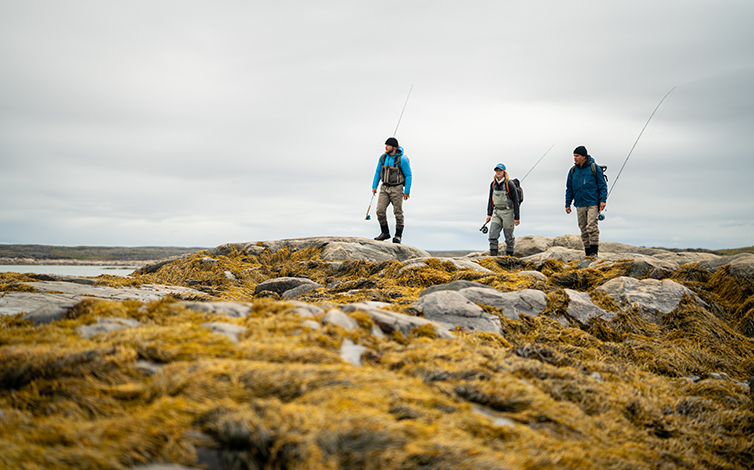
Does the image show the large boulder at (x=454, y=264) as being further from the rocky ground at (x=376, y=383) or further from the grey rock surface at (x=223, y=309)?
the grey rock surface at (x=223, y=309)

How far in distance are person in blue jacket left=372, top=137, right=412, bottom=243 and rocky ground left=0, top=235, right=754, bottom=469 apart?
6.94 meters

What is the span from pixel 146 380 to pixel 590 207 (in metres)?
11.9

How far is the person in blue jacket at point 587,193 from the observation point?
37.3 feet

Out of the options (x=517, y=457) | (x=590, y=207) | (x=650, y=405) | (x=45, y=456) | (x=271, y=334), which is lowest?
(x=650, y=405)

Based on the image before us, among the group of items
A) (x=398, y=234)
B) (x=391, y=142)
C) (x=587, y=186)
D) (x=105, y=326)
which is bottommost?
(x=105, y=326)

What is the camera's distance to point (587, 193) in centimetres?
1154

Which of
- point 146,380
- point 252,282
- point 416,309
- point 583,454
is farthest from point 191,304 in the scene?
point 252,282

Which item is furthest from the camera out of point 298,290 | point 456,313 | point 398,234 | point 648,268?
point 398,234

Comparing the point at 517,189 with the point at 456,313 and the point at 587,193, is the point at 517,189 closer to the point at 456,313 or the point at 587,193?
the point at 587,193

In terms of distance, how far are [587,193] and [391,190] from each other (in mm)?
5999

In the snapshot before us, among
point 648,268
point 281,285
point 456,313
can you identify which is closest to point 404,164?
point 281,285

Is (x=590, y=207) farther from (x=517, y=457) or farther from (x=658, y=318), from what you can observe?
(x=517, y=457)

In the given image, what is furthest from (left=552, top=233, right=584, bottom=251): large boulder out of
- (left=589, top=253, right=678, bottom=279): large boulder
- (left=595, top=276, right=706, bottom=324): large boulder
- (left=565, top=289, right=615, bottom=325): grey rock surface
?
(left=565, top=289, right=615, bottom=325): grey rock surface

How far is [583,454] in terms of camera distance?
2.88m
